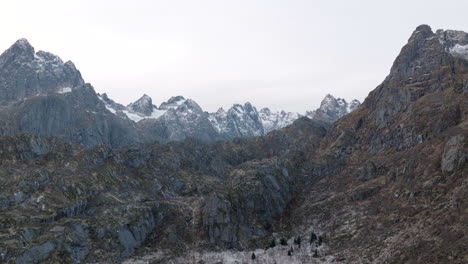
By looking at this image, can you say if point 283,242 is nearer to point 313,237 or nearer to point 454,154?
point 313,237

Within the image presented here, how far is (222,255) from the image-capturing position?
15850cm

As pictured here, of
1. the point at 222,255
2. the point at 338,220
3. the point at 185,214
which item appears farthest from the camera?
the point at 185,214

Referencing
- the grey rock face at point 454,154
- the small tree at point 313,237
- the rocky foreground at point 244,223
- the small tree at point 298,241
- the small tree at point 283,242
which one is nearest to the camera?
the rocky foreground at point 244,223

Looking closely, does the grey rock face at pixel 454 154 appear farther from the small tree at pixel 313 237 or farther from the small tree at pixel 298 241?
the small tree at pixel 298 241

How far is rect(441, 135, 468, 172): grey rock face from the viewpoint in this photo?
523ft

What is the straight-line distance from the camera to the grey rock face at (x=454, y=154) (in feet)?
523

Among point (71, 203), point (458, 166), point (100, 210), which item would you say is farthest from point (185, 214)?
point (458, 166)

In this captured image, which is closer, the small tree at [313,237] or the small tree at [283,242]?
the small tree at [313,237]

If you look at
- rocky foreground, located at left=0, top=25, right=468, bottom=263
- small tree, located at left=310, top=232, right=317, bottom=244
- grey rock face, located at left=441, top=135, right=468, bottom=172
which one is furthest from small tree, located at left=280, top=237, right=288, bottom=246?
grey rock face, located at left=441, top=135, right=468, bottom=172

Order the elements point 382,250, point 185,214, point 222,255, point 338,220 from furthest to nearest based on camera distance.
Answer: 1. point 185,214
2. point 338,220
3. point 222,255
4. point 382,250

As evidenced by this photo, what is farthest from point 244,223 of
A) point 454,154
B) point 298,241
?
point 454,154

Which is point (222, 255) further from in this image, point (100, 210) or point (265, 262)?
point (100, 210)

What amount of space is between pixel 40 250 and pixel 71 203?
38.7 meters

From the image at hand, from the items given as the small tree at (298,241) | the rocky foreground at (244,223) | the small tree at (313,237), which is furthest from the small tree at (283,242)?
the small tree at (313,237)
